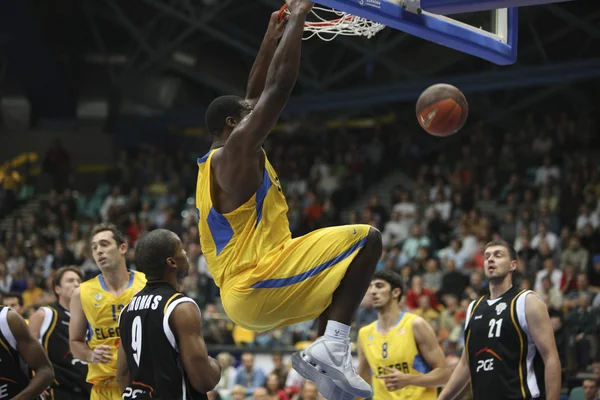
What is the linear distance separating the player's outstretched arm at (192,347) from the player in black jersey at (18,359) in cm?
143

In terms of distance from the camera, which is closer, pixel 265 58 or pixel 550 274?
pixel 265 58

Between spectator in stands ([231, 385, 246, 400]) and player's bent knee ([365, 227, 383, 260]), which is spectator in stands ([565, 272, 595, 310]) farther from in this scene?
player's bent knee ([365, 227, 383, 260])

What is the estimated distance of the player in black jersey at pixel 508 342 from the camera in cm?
691

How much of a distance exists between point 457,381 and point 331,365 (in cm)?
258

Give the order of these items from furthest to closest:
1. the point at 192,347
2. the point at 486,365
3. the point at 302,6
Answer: the point at 486,365 → the point at 192,347 → the point at 302,6

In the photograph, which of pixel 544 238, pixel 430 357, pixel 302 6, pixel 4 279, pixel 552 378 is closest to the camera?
pixel 302 6

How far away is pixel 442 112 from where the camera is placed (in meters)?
6.77

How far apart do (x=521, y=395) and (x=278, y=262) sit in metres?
2.56

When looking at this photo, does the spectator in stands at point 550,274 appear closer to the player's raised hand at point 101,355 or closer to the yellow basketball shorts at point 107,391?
the yellow basketball shorts at point 107,391

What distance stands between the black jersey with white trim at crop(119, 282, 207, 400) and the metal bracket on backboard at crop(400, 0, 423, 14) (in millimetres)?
2340

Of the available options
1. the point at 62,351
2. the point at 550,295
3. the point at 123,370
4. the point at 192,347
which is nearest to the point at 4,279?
the point at 550,295

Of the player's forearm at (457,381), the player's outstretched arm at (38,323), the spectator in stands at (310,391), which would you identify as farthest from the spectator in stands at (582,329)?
the player's outstretched arm at (38,323)

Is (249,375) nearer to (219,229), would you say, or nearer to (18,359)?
(18,359)

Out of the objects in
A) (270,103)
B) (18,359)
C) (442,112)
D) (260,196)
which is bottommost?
(18,359)
